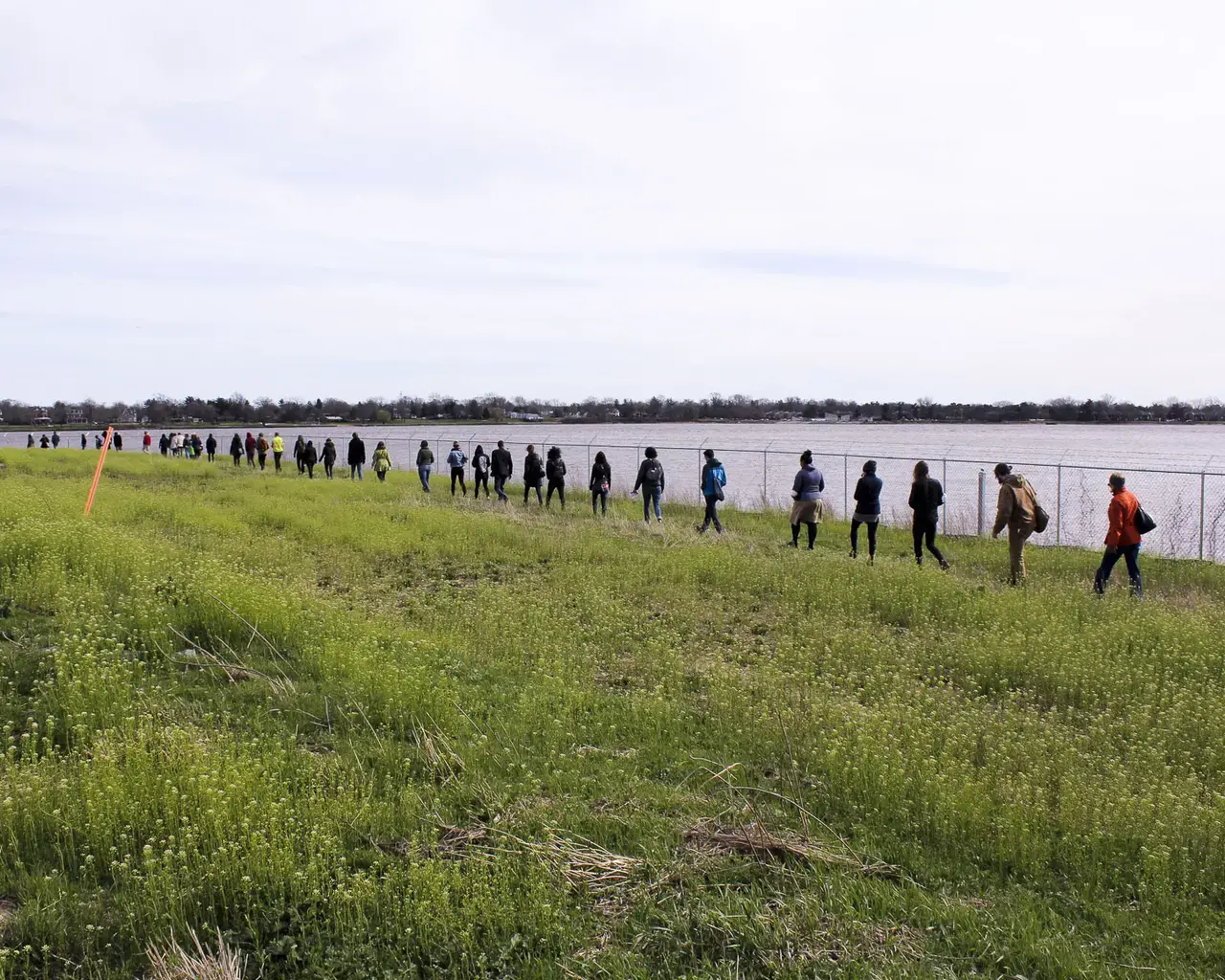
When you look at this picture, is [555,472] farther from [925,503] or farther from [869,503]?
[925,503]

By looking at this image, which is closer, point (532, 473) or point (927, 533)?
point (927, 533)

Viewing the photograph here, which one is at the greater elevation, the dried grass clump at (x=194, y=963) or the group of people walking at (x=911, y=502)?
the group of people walking at (x=911, y=502)

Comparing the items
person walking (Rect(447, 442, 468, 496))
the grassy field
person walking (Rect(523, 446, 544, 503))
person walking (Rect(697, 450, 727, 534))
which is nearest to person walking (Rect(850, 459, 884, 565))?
person walking (Rect(697, 450, 727, 534))

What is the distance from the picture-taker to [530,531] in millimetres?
17219

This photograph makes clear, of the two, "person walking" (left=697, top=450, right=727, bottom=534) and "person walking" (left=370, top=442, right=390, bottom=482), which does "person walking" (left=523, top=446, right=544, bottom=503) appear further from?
"person walking" (left=370, top=442, right=390, bottom=482)

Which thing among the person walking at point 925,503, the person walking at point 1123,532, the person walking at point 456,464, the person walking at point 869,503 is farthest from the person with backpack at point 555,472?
the person walking at point 1123,532

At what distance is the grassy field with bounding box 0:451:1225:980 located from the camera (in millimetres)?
4102

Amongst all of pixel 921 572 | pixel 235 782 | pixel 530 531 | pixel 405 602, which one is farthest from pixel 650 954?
pixel 530 531

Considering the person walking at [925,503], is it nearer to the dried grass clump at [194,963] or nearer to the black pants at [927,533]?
the black pants at [927,533]

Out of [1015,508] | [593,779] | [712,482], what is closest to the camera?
[593,779]

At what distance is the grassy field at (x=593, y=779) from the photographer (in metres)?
4.10

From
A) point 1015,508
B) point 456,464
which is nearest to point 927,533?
point 1015,508

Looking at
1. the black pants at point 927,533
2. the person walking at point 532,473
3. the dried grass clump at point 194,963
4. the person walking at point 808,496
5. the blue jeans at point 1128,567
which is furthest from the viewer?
the person walking at point 532,473

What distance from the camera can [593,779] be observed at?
5.71 meters
